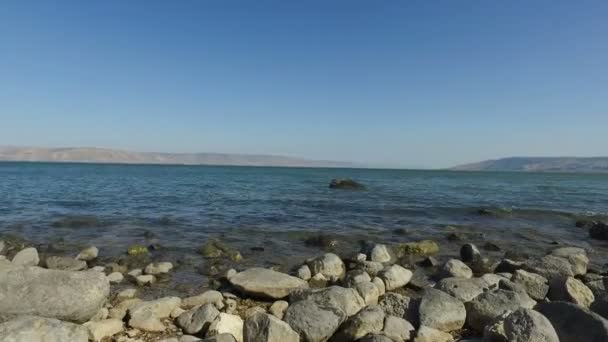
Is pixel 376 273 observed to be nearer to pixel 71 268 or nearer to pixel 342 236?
pixel 342 236

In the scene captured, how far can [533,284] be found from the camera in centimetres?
816

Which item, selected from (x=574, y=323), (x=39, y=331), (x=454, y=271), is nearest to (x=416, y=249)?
(x=454, y=271)

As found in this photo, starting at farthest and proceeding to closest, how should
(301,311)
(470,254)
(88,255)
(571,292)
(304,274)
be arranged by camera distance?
1. (470,254)
2. (88,255)
3. (304,274)
4. (571,292)
5. (301,311)

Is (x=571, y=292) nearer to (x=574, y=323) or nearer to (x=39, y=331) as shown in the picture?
(x=574, y=323)

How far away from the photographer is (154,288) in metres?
8.94

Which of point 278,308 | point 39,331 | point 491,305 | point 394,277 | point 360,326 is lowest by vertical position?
point 278,308

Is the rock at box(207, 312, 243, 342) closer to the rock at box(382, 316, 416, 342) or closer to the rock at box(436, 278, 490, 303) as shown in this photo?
the rock at box(382, 316, 416, 342)

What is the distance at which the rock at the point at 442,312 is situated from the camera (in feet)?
21.1

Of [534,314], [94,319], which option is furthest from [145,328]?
[534,314]

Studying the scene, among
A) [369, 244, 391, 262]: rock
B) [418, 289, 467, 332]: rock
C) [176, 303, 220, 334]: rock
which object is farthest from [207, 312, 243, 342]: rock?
[369, 244, 391, 262]: rock

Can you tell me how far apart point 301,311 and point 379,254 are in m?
5.82

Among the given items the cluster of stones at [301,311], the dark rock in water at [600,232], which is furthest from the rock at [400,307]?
the dark rock in water at [600,232]

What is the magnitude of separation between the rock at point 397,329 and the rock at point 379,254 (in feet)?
16.9

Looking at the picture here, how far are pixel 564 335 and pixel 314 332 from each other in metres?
3.80
